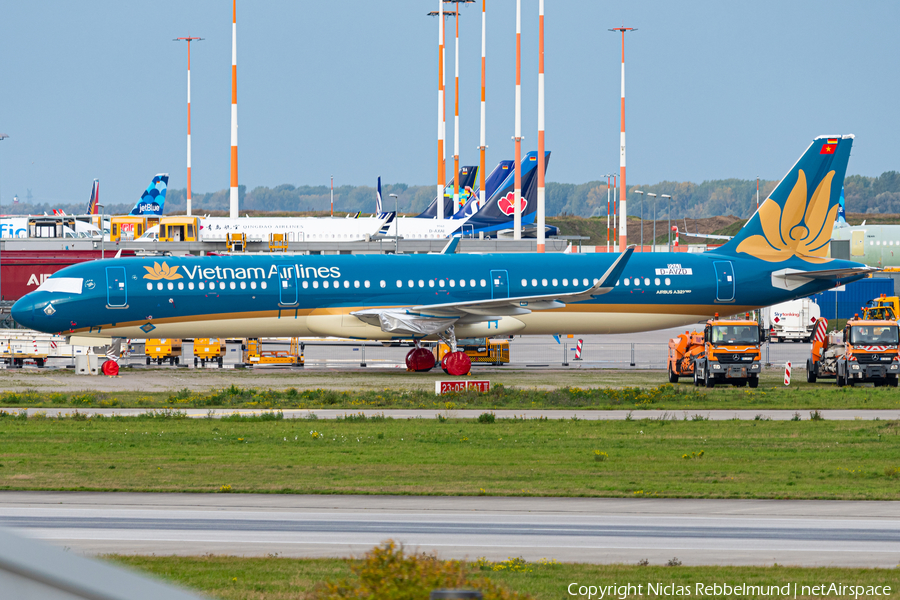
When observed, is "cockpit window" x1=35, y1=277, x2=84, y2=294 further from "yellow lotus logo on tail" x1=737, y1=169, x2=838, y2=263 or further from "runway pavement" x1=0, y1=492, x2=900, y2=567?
"yellow lotus logo on tail" x1=737, y1=169, x2=838, y2=263

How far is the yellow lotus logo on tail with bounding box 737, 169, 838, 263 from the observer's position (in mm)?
45188

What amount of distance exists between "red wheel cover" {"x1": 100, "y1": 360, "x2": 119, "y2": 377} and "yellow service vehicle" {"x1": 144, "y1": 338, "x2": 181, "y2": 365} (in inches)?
285

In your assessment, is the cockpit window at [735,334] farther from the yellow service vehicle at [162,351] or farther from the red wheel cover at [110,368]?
the yellow service vehicle at [162,351]

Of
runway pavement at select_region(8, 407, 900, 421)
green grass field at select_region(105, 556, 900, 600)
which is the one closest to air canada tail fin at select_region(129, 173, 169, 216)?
runway pavement at select_region(8, 407, 900, 421)

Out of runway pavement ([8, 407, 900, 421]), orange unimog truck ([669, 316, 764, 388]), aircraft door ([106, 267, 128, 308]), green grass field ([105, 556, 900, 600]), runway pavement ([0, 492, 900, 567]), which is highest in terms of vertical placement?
aircraft door ([106, 267, 128, 308])

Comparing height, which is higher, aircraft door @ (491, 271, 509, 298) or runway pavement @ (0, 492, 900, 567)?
aircraft door @ (491, 271, 509, 298)

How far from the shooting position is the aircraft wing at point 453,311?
40156mm

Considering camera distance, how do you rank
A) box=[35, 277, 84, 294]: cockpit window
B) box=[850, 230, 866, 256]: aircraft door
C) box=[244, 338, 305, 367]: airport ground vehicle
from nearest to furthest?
box=[35, 277, 84, 294]: cockpit window → box=[244, 338, 305, 367]: airport ground vehicle → box=[850, 230, 866, 256]: aircraft door

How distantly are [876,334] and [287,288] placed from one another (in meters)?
23.7

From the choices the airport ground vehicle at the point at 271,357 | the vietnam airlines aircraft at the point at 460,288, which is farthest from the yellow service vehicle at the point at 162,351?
the vietnam airlines aircraft at the point at 460,288

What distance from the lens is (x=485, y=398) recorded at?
111 feet

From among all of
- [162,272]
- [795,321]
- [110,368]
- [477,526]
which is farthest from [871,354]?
[795,321]

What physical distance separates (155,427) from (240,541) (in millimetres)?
13483

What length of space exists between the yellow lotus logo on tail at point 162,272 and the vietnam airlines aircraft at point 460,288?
0.20 ft
